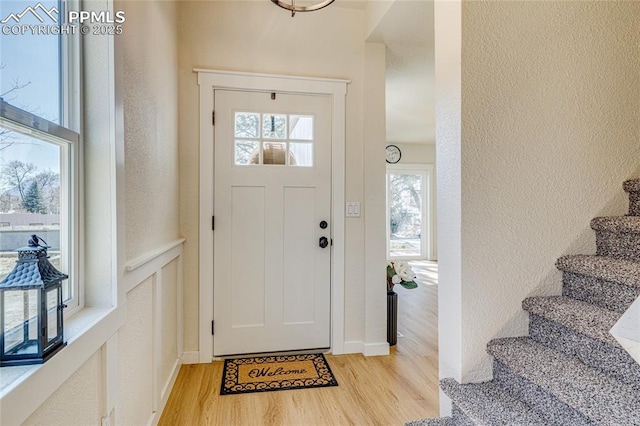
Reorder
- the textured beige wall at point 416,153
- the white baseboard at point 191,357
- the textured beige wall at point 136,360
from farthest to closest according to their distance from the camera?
the textured beige wall at point 416,153 < the white baseboard at point 191,357 < the textured beige wall at point 136,360

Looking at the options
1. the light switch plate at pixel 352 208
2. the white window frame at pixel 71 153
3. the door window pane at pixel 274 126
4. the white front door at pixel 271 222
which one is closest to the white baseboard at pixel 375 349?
the white front door at pixel 271 222

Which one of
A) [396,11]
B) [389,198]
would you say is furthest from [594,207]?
[389,198]

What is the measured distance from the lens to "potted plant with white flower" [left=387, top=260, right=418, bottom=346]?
2.67m

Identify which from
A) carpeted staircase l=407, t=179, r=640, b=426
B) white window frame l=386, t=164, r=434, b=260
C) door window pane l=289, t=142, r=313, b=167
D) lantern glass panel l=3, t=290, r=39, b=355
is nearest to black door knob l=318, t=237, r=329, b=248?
door window pane l=289, t=142, r=313, b=167

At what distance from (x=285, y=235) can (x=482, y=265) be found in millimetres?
1460

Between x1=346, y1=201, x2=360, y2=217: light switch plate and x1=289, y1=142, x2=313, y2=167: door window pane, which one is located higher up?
x1=289, y1=142, x2=313, y2=167: door window pane

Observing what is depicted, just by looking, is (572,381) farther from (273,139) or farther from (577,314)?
(273,139)

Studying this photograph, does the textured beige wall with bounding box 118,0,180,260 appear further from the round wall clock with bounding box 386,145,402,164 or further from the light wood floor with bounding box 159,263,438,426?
the round wall clock with bounding box 386,145,402,164

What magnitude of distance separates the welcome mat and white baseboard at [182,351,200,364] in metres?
0.21

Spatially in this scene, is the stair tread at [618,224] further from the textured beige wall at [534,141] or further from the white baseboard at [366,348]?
the white baseboard at [366,348]

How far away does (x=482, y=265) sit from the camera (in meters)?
1.40

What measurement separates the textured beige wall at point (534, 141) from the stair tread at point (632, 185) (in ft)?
0.11

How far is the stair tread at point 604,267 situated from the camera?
4.06ft

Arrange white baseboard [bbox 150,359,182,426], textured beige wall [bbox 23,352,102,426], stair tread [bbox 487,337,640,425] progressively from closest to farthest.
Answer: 1. textured beige wall [bbox 23,352,102,426]
2. stair tread [bbox 487,337,640,425]
3. white baseboard [bbox 150,359,182,426]
